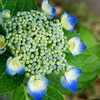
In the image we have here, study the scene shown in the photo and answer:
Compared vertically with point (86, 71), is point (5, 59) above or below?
above

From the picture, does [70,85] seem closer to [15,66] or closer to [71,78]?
[71,78]

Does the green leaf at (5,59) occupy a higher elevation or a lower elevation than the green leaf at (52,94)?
higher

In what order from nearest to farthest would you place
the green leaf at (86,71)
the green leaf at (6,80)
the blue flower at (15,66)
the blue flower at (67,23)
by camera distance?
1. the blue flower at (15,66)
2. the green leaf at (6,80)
3. the blue flower at (67,23)
4. the green leaf at (86,71)

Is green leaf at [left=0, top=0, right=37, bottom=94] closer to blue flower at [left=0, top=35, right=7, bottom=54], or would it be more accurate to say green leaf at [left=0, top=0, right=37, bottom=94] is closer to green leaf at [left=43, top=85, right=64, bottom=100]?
blue flower at [left=0, top=35, right=7, bottom=54]

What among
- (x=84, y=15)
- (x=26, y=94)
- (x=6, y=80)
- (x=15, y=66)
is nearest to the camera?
(x=15, y=66)

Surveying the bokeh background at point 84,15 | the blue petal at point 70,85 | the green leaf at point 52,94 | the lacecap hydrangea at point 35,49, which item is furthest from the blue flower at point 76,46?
the bokeh background at point 84,15

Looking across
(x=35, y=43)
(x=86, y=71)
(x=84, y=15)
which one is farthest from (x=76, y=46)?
(x=84, y=15)

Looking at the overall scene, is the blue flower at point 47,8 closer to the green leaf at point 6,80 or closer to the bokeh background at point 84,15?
the green leaf at point 6,80

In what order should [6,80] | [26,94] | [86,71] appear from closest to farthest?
[6,80] < [26,94] < [86,71]
